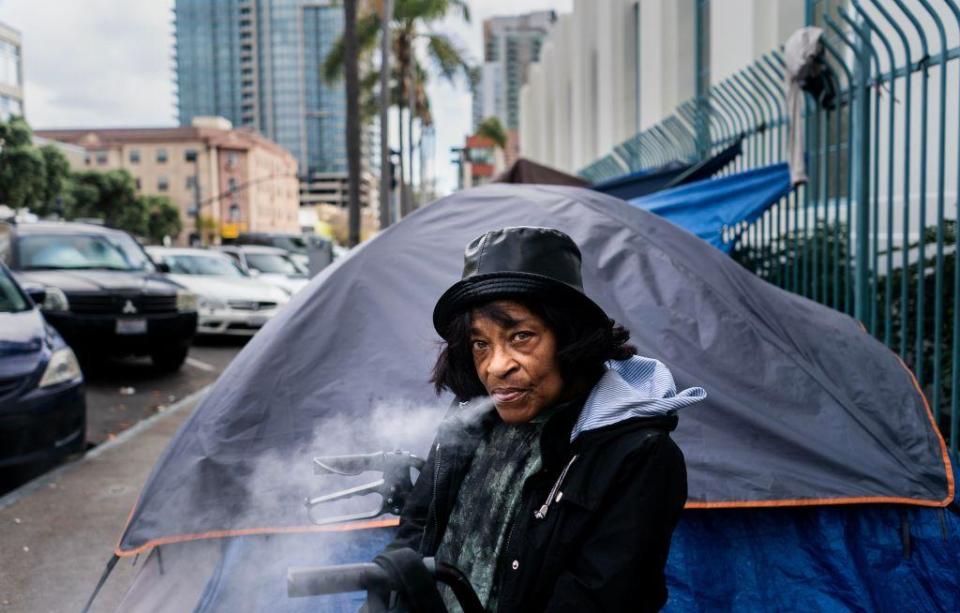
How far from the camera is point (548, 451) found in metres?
1.57

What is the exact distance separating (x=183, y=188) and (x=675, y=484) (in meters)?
97.2

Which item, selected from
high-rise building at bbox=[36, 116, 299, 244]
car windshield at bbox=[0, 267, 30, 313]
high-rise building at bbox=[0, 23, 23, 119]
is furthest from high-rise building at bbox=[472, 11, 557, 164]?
car windshield at bbox=[0, 267, 30, 313]

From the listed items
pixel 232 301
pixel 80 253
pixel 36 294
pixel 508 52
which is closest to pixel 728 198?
pixel 36 294

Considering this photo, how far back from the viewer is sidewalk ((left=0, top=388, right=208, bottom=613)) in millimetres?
3627

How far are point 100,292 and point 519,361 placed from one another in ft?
26.2

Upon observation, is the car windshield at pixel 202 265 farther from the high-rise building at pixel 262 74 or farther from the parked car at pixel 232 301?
the high-rise building at pixel 262 74

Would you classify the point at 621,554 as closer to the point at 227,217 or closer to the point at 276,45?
the point at 227,217

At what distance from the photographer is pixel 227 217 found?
95750 mm

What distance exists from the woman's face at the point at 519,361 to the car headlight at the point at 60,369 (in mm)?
4453

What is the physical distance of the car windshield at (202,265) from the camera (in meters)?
13.4

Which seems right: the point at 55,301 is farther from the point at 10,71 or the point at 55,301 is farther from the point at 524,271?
the point at 10,71

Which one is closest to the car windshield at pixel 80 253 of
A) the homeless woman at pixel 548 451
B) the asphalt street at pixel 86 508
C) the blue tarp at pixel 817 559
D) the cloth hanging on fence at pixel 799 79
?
the asphalt street at pixel 86 508

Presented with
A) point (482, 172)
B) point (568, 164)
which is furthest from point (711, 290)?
point (482, 172)

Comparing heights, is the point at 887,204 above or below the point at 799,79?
below
